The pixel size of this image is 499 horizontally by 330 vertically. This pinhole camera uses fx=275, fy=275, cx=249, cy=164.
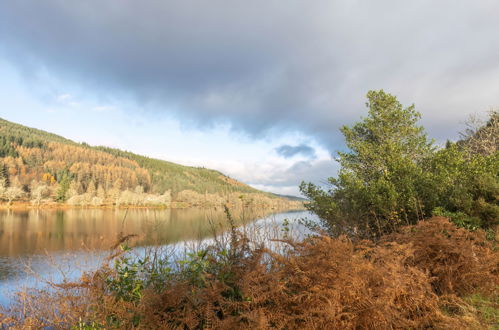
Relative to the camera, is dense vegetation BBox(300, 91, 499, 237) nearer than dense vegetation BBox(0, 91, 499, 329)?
No

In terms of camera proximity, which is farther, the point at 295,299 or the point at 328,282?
the point at 328,282

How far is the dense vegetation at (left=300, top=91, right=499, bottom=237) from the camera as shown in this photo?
650 cm

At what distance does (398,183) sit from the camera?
8164 millimetres

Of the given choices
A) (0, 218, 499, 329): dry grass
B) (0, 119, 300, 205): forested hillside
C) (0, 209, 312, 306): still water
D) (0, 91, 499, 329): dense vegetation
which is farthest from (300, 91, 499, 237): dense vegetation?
(0, 119, 300, 205): forested hillside

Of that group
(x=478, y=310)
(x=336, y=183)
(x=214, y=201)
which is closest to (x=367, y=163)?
(x=336, y=183)

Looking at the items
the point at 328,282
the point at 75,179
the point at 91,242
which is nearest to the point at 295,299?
the point at 328,282

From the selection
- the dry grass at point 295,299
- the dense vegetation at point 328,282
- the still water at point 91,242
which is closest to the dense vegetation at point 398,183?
the dense vegetation at point 328,282

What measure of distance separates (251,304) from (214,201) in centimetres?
466

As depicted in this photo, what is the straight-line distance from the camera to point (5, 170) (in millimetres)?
92438

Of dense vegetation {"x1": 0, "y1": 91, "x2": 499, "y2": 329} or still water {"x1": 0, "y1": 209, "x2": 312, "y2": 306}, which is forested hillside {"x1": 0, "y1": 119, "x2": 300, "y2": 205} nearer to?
still water {"x1": 0, "y1": 209, "x2": 312, "y2": 306}

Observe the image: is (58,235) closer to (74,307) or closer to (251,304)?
(74,307)

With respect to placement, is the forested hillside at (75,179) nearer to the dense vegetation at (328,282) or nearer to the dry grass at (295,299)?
the dense vegetation at (328,282)

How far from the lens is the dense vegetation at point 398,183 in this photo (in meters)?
6.50

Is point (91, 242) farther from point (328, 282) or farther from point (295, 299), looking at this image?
point (328, 282)
